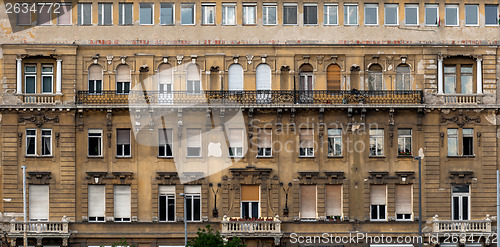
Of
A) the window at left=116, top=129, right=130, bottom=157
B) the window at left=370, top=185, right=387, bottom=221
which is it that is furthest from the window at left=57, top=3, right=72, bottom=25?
the window at left=370, top=185, right=387, bottom=221

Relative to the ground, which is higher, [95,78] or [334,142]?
[95,78]

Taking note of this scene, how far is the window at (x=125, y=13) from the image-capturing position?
71.0 meters

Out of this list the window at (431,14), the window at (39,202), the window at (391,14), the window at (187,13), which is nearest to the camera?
the window at (39,202)

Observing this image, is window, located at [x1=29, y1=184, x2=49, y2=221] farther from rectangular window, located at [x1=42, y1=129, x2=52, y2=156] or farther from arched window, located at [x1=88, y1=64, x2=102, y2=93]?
arched window, located at [x1=88, y1=64, x2=102, y2=93]

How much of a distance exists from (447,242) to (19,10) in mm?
32301

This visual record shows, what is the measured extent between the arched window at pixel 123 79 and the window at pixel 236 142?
24.8ft

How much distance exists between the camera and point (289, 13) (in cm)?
7131

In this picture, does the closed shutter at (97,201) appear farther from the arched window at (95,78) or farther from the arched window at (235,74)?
the arched window at (235,74)

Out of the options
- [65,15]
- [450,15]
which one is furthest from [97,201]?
[450,15]

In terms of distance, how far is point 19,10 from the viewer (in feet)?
233

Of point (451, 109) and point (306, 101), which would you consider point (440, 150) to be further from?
point (306, 101)

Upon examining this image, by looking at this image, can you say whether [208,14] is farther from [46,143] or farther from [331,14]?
[46,143]

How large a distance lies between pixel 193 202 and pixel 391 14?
60.0 feet

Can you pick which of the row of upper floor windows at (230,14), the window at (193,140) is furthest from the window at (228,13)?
the window at (193,140)
